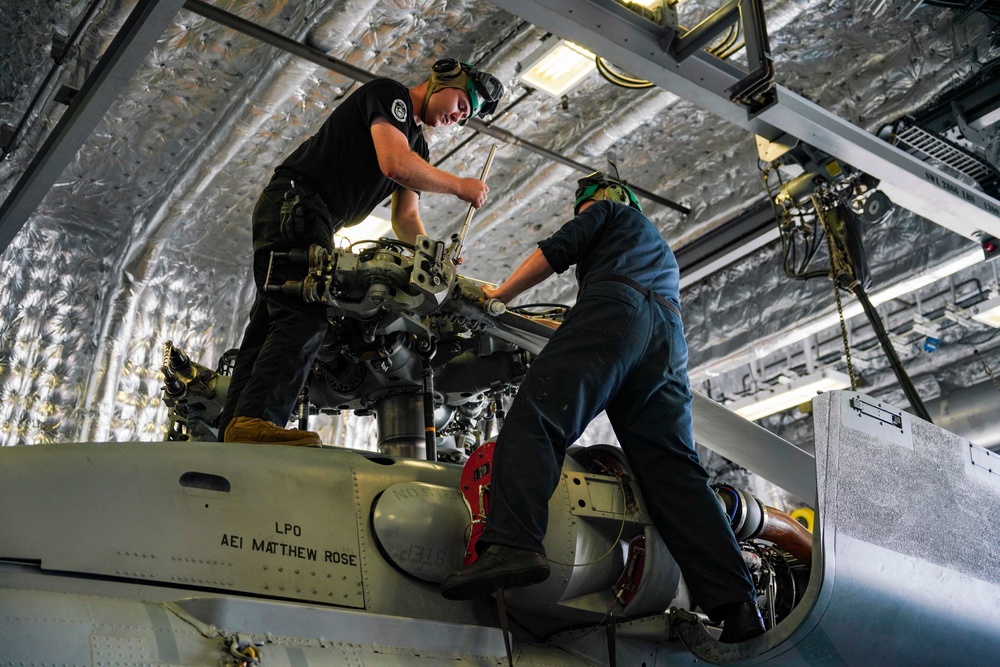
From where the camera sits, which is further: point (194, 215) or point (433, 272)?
point (194, 215)

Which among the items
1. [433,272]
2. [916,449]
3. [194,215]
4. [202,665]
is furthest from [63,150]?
[916,449]

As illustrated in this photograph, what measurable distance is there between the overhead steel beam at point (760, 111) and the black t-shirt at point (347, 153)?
1.41 meters

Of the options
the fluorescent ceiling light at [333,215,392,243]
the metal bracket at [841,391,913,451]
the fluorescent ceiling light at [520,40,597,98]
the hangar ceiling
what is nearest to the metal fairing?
the metal bracket at [841,391,913,451]

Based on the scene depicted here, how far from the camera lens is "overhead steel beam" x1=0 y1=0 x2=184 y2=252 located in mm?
5328

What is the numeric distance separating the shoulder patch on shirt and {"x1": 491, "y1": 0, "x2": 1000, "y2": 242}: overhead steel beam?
55.6 inches

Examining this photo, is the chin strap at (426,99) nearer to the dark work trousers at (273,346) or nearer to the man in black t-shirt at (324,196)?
the man in black t-shirt at (324,196)

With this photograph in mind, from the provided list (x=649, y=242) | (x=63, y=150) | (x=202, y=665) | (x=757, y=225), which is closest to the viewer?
(x=202, y=665)

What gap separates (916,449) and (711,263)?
510cm

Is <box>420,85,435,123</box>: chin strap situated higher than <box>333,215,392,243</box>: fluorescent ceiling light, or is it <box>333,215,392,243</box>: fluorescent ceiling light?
<box>333,215,392,243</box>: fluorescent ceiling light

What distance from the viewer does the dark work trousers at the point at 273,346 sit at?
3.96 m

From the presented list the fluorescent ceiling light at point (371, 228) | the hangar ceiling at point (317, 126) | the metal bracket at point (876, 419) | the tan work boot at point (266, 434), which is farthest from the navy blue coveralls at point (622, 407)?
the fluorescent ceiling light at point (371, 228)

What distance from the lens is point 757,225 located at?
839cm

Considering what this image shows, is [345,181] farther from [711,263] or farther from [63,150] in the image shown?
[711,263]

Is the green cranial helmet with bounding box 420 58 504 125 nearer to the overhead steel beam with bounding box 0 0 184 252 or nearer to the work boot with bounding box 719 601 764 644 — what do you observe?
the overhead steel beam with bounding box 0 0 184 252
